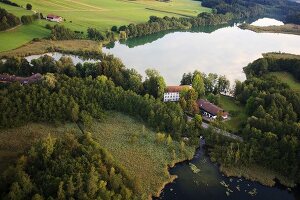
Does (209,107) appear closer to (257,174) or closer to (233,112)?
(233,112)

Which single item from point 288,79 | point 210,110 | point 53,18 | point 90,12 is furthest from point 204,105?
point 90,12

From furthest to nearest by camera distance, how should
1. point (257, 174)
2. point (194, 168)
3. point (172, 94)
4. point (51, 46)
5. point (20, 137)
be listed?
1. point (51, 46)
2. point (172, 94)
3. point (20, 137)
4. point (194, 168)
5. point (257, 174)

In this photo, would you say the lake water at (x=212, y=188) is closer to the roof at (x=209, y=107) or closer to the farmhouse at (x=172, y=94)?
the roof at (x=209, y=107)

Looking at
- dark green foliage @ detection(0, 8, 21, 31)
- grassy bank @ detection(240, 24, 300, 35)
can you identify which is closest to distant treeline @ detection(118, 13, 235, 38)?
grassy bank @ detection(240, 24, 300, 35)

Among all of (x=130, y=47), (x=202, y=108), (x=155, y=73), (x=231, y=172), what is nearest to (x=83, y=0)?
(x=130, y=47)

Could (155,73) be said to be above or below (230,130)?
above

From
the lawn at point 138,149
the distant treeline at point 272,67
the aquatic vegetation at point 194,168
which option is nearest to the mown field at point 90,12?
the lawn at point 138,149

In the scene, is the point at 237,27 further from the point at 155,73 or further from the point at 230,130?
the point at 230,130
